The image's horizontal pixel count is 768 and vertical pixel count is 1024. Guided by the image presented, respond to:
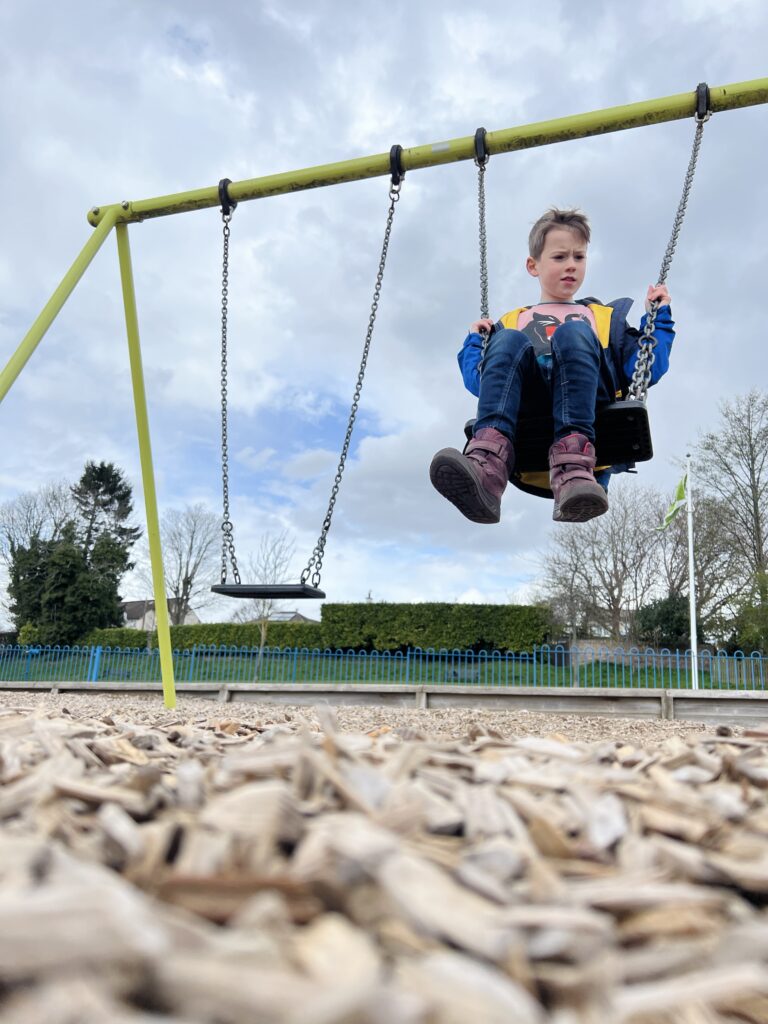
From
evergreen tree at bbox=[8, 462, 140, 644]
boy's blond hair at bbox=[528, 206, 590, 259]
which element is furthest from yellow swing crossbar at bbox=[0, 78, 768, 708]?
evergreen tree at bbox=[8, 462, 140, 644]

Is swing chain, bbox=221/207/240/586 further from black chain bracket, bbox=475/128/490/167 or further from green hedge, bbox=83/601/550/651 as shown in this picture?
green hedge, bbox=83/601/550/651

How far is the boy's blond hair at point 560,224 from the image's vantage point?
369cm

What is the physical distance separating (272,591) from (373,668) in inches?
438

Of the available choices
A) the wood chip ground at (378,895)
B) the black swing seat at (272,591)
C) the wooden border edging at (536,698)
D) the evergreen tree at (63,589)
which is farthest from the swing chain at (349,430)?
the evergreen tree at (63,589)

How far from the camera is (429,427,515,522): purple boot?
2.85 metres

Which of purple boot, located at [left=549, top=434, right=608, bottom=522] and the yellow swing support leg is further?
the yellow swing support leg

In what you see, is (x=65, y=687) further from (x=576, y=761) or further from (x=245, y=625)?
(x=576, y=761)

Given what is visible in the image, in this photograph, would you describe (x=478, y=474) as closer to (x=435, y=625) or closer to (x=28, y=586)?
(x=435, y=625)

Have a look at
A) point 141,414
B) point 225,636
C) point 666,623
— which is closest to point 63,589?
point 225,636

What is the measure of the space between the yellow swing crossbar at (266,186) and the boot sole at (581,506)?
6.38 ft

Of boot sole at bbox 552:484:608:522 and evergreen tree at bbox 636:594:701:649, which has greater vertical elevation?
evergreen tree at bbox 636:594:701:649

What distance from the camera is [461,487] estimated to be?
2.93 metres

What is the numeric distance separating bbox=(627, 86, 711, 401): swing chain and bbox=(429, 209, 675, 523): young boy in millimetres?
95

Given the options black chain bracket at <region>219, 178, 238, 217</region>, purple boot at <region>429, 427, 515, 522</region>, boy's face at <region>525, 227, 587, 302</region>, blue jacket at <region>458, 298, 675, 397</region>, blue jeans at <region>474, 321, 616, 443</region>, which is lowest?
purple boot at <region>429, 427, 515, 522</region>
